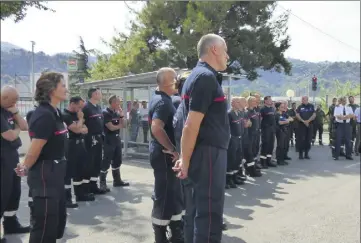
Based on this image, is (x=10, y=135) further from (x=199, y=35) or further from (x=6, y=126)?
(x=199, y=35)

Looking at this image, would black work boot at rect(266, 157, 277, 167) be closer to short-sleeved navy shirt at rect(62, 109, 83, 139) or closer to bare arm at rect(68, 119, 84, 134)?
short-sleeved navy shirt at rect(62, 109, 83, 139)

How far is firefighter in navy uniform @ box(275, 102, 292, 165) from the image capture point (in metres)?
12.0

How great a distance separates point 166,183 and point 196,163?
57.3 inches

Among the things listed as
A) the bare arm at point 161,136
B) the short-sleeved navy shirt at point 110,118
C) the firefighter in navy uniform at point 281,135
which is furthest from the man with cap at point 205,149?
the firefighter in navy uniform at point 281,135

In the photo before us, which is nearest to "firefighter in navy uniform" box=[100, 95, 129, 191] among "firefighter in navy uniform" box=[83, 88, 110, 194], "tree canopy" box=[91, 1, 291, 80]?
"firefighter in navy uniform" box=[83, 88, 110, 194]

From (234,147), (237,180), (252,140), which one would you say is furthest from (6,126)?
(252,140)

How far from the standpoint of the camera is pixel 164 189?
461cm

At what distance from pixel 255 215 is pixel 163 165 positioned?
2374 millimetres

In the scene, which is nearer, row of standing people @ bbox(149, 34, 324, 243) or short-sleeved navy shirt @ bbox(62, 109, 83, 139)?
row of standing people @ bbox(149, 34, 324, 243)

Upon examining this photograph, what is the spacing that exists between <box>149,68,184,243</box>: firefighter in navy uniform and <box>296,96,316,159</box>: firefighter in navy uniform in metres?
8.75

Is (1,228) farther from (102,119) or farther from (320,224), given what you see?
(320,224)

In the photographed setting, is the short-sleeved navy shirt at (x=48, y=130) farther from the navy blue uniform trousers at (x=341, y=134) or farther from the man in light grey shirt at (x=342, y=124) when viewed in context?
the navy blue uniform trousers at (x=341, y=134)

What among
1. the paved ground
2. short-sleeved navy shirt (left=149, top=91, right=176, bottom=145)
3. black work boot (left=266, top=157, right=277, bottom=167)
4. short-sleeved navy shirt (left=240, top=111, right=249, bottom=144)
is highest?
short-sleeved navy shirt (left=149, top=91, right=176, bottom=145)

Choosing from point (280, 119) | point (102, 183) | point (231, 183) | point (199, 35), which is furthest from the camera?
point (199, 35)
